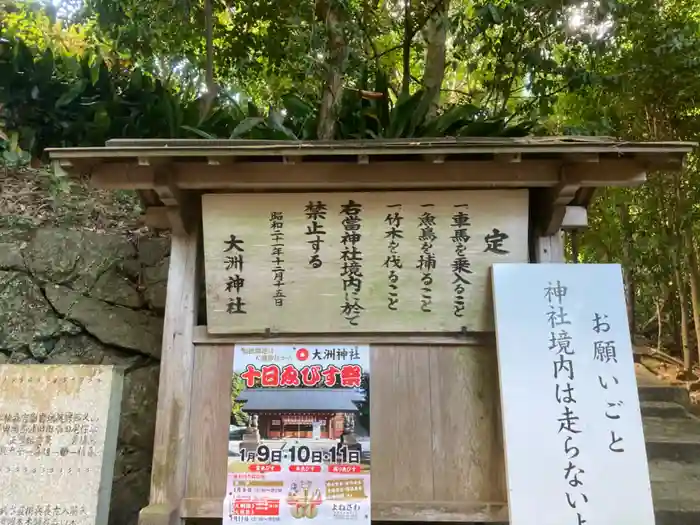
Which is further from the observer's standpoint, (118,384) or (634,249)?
(634,249)

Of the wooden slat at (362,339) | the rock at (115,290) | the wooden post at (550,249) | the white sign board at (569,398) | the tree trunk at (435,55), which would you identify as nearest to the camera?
the white sign board at (569,398)

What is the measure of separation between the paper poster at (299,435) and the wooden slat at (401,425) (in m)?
0.08

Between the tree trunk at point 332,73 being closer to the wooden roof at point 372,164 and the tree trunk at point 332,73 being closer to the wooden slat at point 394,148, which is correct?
the wooden roof at point 372,164

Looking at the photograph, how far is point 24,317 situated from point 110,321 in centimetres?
75

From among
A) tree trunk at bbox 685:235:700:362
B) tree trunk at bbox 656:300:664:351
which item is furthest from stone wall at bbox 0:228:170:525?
tree trunk at bbox 656:300:664:351

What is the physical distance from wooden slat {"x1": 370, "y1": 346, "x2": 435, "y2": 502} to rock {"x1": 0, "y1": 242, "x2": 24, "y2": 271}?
11.4ft

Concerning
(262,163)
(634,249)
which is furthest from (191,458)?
(634,249)

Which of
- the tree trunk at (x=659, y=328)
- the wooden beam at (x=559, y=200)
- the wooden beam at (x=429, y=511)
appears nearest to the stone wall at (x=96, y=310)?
the wooden beam at (x=429, y=511)

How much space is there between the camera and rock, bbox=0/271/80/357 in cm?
467

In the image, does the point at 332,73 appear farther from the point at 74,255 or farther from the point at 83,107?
the point at 83,107

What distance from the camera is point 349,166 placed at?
11.7ft

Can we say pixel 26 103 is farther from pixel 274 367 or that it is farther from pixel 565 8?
pixel 565 8

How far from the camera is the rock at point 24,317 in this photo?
15.3 ft

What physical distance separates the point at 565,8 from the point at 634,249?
3827 millimetres
